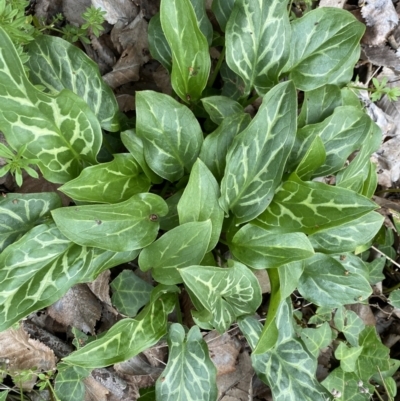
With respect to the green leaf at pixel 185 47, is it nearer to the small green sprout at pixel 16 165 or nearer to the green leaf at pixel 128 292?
the small green sprout at pixel 16 165

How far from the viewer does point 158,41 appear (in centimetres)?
145

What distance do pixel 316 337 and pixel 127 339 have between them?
0.75m

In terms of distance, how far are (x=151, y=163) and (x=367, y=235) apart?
688 millimetres

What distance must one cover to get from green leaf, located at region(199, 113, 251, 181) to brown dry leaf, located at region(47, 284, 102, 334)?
2.24ft

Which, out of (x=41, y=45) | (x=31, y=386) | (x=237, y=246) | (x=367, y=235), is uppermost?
(x=41, y=45)

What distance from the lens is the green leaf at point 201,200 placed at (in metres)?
1.17

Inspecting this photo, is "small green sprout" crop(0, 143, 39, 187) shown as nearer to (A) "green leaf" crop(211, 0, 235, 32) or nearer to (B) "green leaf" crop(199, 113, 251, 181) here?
(B) "green leaf" crop(199, 113, 251, 181)

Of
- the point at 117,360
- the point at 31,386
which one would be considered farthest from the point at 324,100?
the point at 31,386

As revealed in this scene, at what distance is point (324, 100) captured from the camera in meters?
1.47

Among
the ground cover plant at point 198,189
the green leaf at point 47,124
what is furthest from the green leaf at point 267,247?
the green leaf at point 47,124

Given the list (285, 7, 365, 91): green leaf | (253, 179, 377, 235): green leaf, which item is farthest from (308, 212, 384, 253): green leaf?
(285, 7, 365, 91): green leaf

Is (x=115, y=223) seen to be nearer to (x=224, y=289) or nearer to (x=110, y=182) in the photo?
(x=110, y=182)

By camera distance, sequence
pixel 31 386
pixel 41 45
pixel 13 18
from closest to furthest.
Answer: pixel 13 18 → pixel 41 45 → pixel 31 386

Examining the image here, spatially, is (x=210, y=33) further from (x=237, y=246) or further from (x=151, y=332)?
(x=151, y=332)
